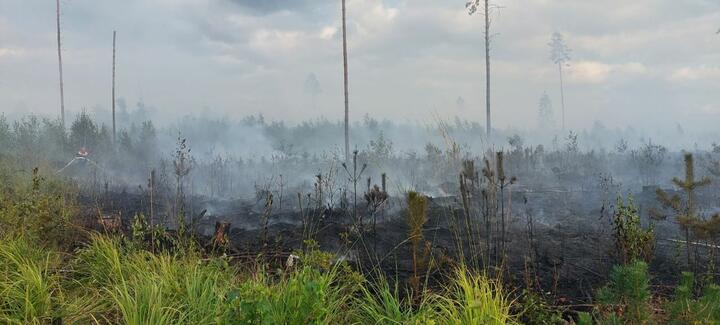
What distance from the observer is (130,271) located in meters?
4.40

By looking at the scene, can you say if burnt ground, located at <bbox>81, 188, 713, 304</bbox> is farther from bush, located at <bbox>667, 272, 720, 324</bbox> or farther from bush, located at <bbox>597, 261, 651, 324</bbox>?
bush, located at <bbox>667, 272, 720, 324</bbox>

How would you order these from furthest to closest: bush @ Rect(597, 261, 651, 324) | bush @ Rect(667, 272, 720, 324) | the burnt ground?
the burnt ground < bush @ Rect(597, 261, 651, 324) < bush @ Rect(667, 272, 720, 324)

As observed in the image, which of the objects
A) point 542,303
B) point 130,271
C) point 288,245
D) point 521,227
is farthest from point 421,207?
point 521,227

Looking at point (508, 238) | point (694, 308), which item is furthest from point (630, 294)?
point (508, 238)

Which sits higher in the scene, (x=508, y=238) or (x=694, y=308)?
(x=694, y=308)

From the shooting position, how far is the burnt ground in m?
5.31

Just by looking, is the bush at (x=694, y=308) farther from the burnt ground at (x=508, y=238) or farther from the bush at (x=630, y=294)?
the burnt ground at (x=508, y=238)

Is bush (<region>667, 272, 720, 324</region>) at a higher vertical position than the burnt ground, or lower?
higher

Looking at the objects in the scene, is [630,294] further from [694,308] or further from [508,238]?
[508,238]

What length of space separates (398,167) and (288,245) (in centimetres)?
1728

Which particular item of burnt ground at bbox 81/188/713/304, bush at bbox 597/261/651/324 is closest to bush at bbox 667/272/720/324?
bush at bbox 597/261/651/324

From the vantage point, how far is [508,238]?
8000 mm

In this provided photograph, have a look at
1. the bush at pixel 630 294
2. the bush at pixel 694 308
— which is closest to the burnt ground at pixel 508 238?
the bush at pixel 630 294

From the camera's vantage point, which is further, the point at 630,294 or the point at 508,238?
the point at 508,238
